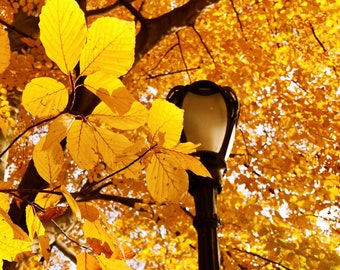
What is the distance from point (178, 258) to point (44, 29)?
7512 mm

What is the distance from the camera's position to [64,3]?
389 mm

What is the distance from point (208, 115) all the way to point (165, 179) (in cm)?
177

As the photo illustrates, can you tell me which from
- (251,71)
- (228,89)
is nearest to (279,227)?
(251,71)

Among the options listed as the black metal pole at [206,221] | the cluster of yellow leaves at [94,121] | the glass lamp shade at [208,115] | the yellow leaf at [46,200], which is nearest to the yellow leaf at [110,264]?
the cluster of yellow leaves at [94,121]

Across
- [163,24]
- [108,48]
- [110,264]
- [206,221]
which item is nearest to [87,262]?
[110,264]

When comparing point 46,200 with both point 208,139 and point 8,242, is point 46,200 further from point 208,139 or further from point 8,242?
point 208,139

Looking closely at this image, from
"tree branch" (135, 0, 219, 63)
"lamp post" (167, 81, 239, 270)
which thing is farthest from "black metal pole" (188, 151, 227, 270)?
"tree branch" (135, 0, 219, 63)

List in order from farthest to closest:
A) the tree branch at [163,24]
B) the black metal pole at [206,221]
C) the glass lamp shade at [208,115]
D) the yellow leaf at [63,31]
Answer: the tree branch at [163,24] < the glass lamp shade at [208,115] < the black metal pole at [206,221] < the yellow leaf at [63,31]

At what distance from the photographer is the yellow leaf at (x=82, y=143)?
494mm

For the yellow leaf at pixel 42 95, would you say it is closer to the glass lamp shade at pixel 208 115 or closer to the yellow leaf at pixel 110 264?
the yellow leaf at pixel 110 264

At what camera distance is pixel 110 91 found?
1.38 feet

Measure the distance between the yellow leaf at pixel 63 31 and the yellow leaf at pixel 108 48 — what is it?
0.6 inches

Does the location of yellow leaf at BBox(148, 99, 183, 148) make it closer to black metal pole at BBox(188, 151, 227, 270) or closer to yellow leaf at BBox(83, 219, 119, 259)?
yellow leaf at BBox(83, 219, 119, 259)

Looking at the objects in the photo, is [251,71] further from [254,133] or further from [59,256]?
[59,256]
